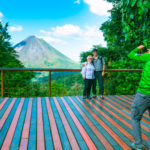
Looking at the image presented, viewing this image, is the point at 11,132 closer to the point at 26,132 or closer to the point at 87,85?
the point at 26,132

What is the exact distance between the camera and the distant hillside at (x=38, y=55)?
93.1 meters

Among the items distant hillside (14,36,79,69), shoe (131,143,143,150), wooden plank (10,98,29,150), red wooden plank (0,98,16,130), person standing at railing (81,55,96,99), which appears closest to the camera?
shoe (131,143,143,150)

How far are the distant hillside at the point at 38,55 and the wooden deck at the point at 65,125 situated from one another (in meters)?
83.6

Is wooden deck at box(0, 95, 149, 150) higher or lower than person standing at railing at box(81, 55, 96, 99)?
lower

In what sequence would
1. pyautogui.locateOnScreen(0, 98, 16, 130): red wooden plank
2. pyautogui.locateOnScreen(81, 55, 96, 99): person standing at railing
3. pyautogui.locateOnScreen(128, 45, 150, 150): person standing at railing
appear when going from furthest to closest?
pyautogui.locateOnScreen(81, 55, 96, 99): person standing at railing, pyautogui.locateOnScreen(0, 98, 16, 130): red wooden plank, pyautogui.locateOnScreen(128, 45, 150, 150): person standing at railing

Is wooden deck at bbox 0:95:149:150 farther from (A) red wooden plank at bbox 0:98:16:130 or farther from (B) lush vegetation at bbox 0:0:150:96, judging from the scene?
(B) lush vegetation at bbox 0:0:150:96

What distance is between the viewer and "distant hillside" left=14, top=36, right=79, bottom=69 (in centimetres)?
9309

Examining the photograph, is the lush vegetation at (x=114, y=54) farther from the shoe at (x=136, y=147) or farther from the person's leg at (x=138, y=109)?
the shoe at (x=136, y=147)

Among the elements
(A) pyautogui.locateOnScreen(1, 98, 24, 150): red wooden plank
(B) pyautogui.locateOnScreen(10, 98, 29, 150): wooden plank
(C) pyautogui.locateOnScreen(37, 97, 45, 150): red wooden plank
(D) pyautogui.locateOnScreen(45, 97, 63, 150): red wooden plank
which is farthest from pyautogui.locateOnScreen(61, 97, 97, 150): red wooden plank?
(A) pyautogui.locateOnScreen(1, 98, 24, 150): red wooden plank

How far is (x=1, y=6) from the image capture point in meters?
84.8

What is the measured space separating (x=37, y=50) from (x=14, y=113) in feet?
343

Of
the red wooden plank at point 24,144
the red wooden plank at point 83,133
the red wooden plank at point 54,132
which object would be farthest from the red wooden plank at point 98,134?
the red wooden plank at point 24,144

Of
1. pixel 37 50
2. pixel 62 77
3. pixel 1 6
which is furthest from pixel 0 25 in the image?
pixel 37 50

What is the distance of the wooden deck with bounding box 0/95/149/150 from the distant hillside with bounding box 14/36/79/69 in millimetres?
83598
